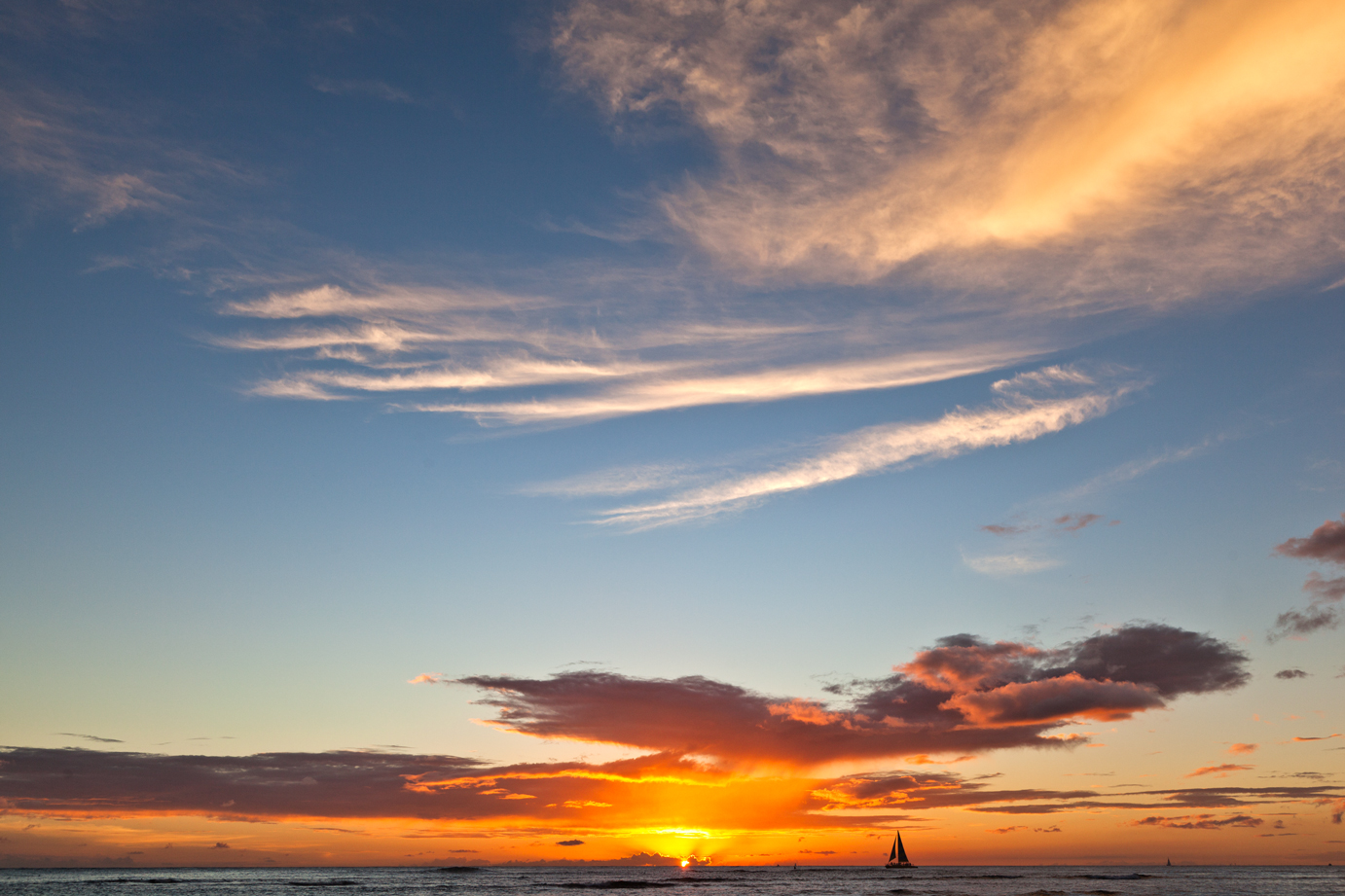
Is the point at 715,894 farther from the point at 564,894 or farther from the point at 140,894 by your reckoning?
the point at 140,894

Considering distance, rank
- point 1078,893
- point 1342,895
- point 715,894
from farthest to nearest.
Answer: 1. point 715,894
2. point 1078,893
3. point 1342,895

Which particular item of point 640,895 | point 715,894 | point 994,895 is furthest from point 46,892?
point 994,895

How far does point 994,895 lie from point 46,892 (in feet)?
692

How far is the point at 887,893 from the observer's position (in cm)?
18588

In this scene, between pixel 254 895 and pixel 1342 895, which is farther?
pixel 254 895

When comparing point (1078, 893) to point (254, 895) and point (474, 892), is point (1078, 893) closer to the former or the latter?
point (474, 892)

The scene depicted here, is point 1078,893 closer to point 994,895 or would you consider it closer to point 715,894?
point 994,895

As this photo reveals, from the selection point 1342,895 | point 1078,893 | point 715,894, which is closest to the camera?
point 1342,895

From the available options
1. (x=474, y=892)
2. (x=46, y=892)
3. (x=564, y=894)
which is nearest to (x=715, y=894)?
(x=564, y=894)

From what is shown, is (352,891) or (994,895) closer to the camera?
(994,895)

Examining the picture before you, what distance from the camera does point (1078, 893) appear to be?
582 feet

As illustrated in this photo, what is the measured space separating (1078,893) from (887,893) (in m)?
40.3

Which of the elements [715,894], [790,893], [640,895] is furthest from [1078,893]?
[640,895]

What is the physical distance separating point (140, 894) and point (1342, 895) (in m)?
263
